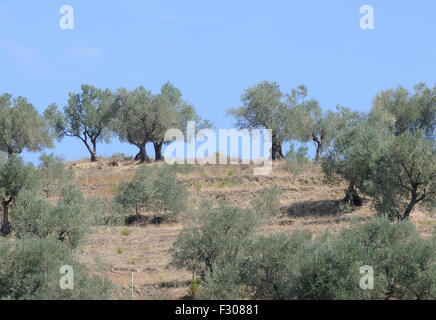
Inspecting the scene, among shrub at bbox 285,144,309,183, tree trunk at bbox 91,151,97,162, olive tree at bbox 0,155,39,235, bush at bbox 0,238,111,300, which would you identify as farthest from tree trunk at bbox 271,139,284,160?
bush at bbox 0,238,111,300

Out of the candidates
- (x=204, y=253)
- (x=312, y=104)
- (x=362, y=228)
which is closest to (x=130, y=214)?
(x=204, y=253)

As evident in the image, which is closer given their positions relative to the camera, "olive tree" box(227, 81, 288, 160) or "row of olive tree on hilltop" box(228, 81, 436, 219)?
"row of olive tree on hilltop" box(228, 81, 436, 219)

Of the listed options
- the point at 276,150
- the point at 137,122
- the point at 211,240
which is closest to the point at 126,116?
the point at 137,122

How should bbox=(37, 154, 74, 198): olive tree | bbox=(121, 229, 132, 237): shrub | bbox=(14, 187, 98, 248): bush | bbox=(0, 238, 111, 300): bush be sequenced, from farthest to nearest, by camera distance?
bbox=(37, 154, 74, 198): olive tree < bbox=(121, 229, 132, 237): shrub < bbox=(14, 187, 98, 248): bush < bbox=(0, 238, 111, 300): bush

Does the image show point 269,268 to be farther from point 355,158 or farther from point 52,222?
point 355,158

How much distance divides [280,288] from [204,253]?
4380mm

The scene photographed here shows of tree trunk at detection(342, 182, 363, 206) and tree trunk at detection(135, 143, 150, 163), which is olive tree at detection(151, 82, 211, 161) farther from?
tree trunk at detection(342, 182, 363, 206)

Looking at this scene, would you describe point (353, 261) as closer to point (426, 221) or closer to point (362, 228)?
Answer: point (362, 228)

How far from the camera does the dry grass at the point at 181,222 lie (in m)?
40.2

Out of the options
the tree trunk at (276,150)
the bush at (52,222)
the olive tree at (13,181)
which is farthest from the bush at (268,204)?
the tree trunk at (276,150)

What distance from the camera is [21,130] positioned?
71.2m

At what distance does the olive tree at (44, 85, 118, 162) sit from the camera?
81250 millimetres

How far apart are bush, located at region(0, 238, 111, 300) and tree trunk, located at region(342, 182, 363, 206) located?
76.7 ft

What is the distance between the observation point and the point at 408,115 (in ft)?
256
